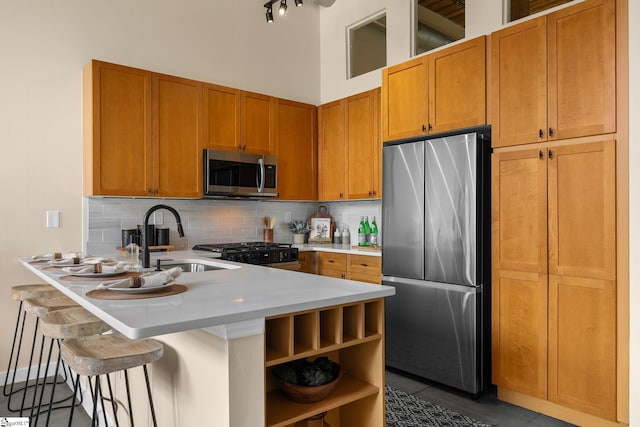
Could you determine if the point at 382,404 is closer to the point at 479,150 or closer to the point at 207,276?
the point at 207,276

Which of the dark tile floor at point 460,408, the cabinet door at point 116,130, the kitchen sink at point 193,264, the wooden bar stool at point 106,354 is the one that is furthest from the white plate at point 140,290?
the cabinet door at point 116,130

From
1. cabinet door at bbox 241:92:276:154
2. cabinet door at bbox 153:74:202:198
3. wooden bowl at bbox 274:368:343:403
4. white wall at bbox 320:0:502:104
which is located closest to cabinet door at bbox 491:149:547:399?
white wall at bbox 320:0:502:104

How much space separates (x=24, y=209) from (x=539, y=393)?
3.83 meters

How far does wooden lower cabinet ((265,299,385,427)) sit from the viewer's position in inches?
59.6

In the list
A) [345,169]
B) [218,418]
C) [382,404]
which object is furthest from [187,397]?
[345,169]

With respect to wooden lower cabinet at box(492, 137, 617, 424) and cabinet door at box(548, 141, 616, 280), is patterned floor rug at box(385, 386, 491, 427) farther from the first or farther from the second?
cabinet door at box(548, 141, 616, 280)

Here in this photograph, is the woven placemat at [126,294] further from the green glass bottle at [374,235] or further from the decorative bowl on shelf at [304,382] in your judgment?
the green glass bottle at [374,235]

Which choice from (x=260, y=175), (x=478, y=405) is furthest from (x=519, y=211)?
(x=260, y=175)

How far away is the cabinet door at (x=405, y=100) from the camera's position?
339 centimetres

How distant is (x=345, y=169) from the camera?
4.54 metres

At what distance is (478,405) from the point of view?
2.82 metres

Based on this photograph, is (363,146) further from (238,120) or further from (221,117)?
(221,117)

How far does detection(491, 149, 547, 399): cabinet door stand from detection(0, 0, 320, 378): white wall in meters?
2.96

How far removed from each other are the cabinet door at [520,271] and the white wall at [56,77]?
9.72 ft
